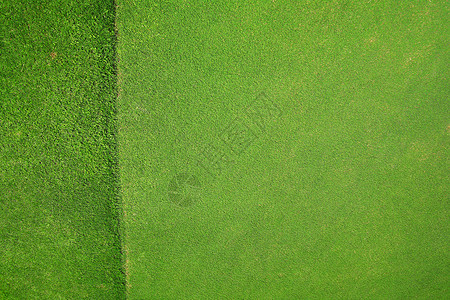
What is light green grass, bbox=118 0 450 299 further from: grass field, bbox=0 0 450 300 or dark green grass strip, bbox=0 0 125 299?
dark green grass strip, bbox=0 0 125 299

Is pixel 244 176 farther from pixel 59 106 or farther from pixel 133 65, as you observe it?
pixel 59 106

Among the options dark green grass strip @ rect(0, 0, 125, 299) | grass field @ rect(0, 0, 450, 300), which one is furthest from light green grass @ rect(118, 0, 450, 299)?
dark green grass strip @ rect(0, 0, 125, 299)

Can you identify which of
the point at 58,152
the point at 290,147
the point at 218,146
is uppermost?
the point at 58,152

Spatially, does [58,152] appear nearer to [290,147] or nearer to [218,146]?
[218,146]

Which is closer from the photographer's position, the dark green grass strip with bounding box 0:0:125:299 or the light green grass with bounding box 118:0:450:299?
the dark green grass strip with bounding box 0:0:125:299

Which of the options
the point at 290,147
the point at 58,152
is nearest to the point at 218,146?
the point at 290,147

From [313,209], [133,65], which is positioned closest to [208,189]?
[313,209]
